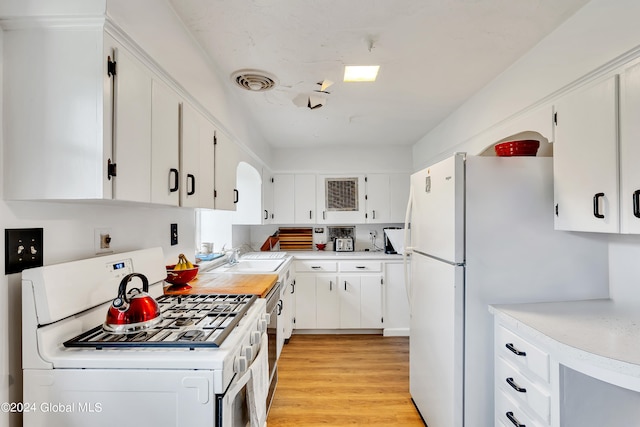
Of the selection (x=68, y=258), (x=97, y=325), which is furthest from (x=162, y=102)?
(x=97, y=325)

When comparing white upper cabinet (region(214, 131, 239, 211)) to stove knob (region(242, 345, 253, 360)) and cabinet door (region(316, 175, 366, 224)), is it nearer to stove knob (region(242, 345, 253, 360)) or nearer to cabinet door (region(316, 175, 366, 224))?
stove knob (region(242, 345, 253, 360))

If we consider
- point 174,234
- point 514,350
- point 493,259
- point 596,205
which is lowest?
point 514,350

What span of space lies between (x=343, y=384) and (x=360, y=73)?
2390 millimetres

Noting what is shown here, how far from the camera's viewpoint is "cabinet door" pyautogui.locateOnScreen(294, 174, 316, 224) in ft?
12.8

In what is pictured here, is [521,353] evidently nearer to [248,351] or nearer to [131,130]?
[248,351]

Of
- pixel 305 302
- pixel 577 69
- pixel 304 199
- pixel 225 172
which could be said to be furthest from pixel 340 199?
pixel 577 69

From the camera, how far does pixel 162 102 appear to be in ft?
4.30

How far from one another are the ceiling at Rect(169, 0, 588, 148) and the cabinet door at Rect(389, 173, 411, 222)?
136 centimetres

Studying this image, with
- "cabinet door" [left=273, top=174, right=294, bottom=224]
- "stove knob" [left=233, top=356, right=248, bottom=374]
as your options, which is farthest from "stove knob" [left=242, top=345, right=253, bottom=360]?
"cabinet door" [left=273, top=174, right=294, bottom=224]

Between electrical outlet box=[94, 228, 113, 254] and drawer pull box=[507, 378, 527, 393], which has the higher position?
electrical outlet box=[94, 228, 113, 254]

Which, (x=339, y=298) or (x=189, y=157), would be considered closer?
(x=189, y=157)

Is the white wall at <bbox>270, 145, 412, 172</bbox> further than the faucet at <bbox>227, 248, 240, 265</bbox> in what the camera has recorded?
Yes

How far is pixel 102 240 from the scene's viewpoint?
1298 millimetres

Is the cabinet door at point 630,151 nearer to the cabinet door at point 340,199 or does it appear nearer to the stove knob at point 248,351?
the stove knob at point 248,351
